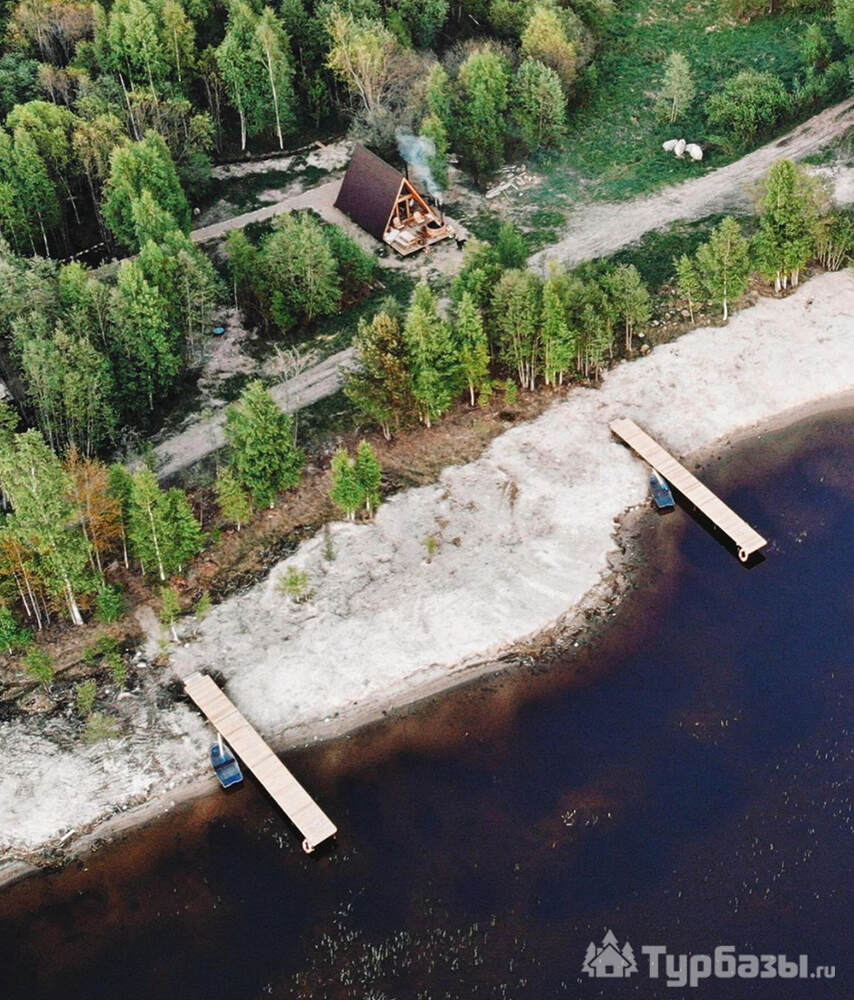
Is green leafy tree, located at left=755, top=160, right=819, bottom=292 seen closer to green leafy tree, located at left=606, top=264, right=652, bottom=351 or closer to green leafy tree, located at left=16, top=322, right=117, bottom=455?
green leafy tree, located at left=606, top=264, right=652, bottom=351

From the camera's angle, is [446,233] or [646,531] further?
[446,233]

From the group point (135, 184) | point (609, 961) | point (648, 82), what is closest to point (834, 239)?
point (648, 82)

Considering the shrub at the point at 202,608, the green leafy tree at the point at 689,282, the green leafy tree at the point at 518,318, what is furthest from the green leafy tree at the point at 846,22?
the shrub at the point at 202,608

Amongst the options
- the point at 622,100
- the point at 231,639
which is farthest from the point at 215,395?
the point at 622,100

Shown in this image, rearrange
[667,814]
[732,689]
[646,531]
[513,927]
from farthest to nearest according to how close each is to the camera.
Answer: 1. [646,531]
2. [732,689]
3. [667,814]
4. [513,927]

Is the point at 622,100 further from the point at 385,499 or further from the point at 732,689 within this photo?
the point at 732,689

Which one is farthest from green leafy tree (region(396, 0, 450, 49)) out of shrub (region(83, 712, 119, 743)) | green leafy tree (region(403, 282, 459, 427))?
shrub (region(83, 712, 119, 743))

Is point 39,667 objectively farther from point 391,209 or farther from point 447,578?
point 391,209
